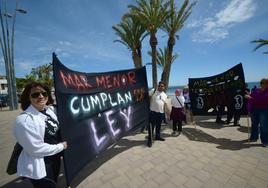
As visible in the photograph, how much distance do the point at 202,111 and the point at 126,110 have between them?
3964mm

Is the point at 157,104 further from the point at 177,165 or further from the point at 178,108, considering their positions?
the point at 177,165

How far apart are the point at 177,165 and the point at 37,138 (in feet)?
9.97

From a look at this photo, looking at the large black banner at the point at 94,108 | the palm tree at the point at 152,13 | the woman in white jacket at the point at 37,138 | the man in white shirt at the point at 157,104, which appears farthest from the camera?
the palm tree at the point at 152,13

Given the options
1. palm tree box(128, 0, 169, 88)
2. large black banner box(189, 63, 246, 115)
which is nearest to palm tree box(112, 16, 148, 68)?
palm tree box(128, 0, 169, 88)

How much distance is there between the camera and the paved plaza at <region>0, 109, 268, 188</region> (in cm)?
312

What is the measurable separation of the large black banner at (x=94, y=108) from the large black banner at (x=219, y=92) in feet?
9.78

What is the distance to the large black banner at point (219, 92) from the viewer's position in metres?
6.01

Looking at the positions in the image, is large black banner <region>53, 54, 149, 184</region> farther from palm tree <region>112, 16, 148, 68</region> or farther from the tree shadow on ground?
palm tree <region>112, 16, 148, 68</region>

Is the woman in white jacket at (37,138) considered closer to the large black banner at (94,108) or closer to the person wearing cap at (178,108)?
the large black banner at (94,108)

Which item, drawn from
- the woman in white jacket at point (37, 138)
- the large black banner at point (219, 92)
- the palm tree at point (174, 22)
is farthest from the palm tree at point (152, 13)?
the woman in white jacket at point (37, 138)

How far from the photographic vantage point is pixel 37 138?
69.4 inches

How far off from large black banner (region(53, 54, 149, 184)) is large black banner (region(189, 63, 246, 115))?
298 cm

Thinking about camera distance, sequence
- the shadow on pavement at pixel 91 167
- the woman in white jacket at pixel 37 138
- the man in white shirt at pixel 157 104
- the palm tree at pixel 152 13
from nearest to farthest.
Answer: the woman in white jacket at pixel 37 138 → the shadow on pavement at pixel 91 167 → the man in white shirt at pixel 157 104 → the palm tree at pixel 152 13

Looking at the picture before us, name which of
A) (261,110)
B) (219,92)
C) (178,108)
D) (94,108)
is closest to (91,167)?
(94,108)
